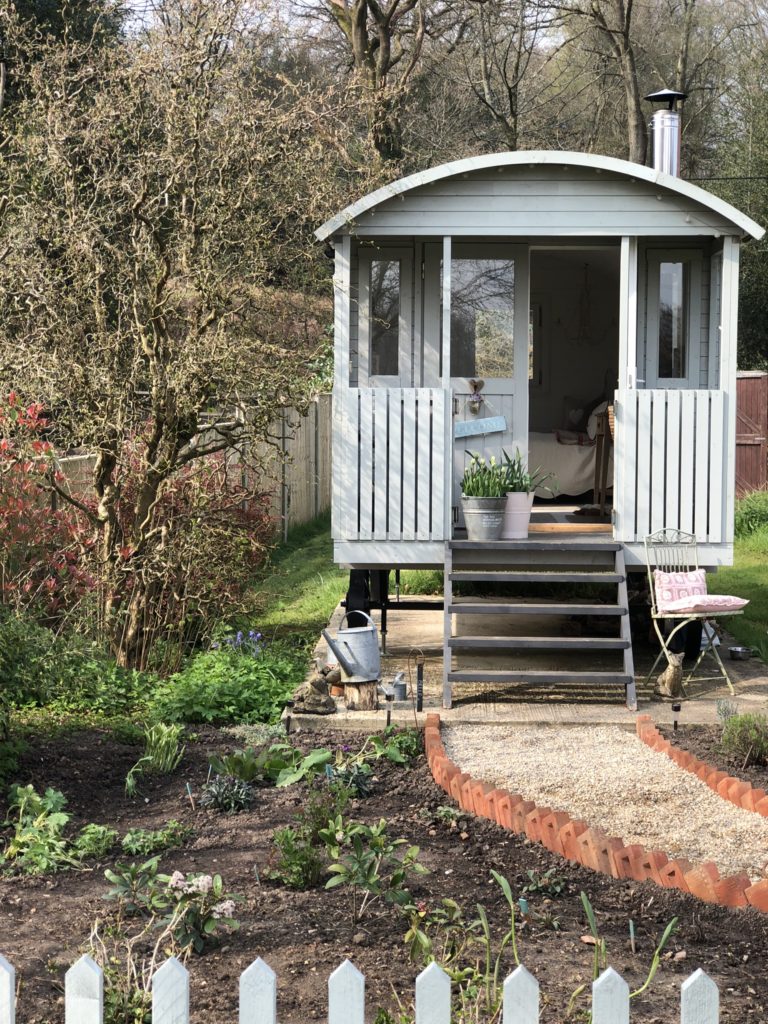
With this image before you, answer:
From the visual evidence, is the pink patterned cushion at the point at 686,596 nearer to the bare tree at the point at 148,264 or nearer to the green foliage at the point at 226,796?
the bare tree at the point at 148,264

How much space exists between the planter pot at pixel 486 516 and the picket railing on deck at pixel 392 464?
20 cm

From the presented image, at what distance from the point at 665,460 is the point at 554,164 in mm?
2236

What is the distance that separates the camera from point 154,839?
189 inches

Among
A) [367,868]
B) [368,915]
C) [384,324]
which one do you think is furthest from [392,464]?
[368,915]

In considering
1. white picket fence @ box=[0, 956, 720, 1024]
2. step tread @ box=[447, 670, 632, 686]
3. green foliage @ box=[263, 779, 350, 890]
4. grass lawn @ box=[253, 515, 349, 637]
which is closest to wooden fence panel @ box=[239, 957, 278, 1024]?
white picket fence @ box=[0, 956, 720, 1024]

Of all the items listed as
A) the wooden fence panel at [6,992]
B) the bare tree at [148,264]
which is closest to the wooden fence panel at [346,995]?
the wooden fence panel at [6,992]

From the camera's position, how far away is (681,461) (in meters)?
8.78

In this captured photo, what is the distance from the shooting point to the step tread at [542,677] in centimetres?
777

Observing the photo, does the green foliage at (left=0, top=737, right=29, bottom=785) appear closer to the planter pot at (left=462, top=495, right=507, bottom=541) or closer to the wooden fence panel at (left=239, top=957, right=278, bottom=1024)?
the wooden fence panel at (left=239, top=957, right=278, bottom=1024)

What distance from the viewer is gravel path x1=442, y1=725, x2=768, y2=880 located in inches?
204

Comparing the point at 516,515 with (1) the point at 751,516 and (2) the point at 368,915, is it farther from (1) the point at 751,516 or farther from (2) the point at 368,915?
(1) the point at 751,516

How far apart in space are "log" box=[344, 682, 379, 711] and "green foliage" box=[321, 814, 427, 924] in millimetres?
2766

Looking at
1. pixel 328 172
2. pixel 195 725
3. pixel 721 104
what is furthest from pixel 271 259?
pixel 721 104

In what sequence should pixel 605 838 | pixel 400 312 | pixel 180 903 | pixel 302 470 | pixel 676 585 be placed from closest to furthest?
pixel 180 903, pixel 605 838, pixel 676 585, pixel 400 312, pixel 302 470
